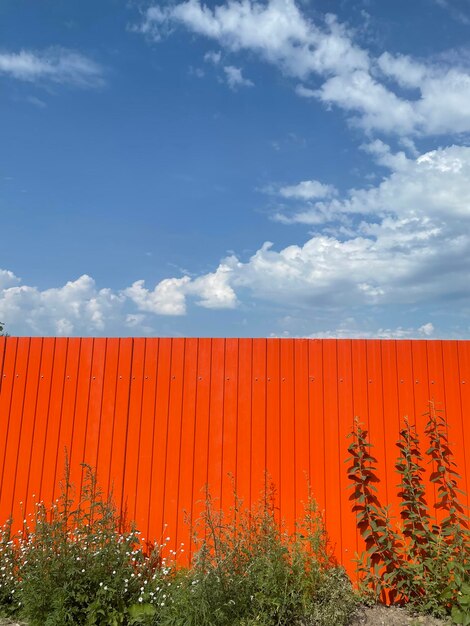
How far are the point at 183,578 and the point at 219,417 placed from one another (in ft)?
4.93

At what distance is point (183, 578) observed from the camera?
4.34m

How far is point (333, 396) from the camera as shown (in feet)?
17.2

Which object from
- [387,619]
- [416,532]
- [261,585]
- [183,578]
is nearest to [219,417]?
Result: [183,578]

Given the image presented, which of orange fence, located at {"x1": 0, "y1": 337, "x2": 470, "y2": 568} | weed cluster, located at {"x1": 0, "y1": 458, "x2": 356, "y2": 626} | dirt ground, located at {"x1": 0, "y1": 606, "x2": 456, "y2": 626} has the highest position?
orange fence, located at {"x1": 0, "y1": 337, "x2": 470, "y2": 568}

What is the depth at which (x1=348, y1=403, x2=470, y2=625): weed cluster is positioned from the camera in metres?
4.53

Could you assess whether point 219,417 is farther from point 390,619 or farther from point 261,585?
point 390,619

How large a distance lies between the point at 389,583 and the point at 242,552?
1418 millimetres

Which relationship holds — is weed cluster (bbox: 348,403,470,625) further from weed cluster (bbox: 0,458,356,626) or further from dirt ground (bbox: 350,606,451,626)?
weed cluster (bbox: 0,458,356,626)

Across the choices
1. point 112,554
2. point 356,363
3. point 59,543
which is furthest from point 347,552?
point 59,543

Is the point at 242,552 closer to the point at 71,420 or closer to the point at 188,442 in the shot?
the point at 188,442

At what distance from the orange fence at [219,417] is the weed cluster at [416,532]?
13 cm

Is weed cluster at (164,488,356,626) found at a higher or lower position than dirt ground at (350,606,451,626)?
higher

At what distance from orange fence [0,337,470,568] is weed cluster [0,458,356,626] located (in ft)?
0.94

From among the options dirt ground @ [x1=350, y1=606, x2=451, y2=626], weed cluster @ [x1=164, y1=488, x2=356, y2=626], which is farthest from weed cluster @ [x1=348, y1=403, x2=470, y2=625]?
weed cluster @ [x1=164, y1=488, x2=356, y2=626]
